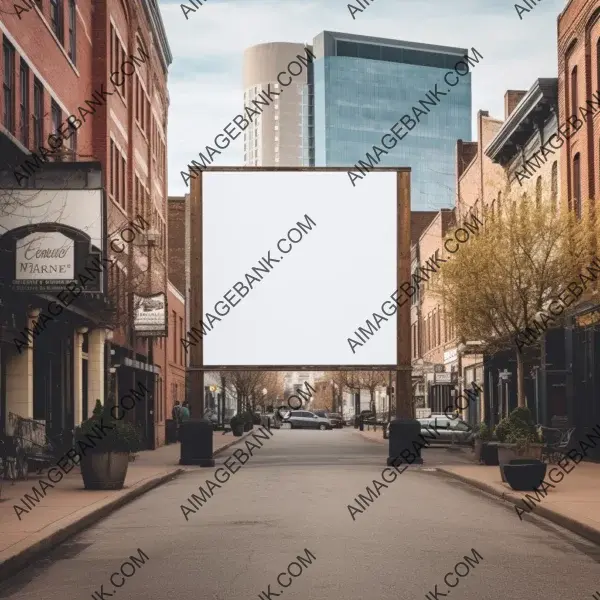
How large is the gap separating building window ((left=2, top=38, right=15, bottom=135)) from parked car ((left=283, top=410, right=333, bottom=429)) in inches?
2691

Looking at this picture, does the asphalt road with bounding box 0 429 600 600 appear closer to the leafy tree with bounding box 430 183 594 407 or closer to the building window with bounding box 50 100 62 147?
the building window with bounding box 50 100 62 147

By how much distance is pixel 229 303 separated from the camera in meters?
32.0

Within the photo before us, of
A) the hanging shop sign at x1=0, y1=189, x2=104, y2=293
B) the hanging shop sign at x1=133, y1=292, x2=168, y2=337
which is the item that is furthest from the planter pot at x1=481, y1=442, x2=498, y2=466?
the hanging shop sign at x1=133, y1=292, x2=168, y2=337

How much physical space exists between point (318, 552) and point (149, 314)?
2685 cm

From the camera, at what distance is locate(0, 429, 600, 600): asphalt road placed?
10.7m

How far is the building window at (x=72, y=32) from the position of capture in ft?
109

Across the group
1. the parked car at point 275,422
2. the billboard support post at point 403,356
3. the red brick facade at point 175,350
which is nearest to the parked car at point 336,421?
the parked car at point 275,422

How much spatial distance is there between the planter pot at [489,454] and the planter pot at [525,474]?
10.5 m

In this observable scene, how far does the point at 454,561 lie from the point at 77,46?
82.0ft

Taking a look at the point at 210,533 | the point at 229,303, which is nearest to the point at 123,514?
the point at 210,533

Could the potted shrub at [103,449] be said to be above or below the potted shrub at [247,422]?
above

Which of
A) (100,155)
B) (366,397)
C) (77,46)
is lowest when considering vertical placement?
(366,397)

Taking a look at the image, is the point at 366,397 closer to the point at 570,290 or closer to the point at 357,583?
the point at 570,290

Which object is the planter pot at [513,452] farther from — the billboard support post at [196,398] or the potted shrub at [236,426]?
the potted shrub at [236,426]
